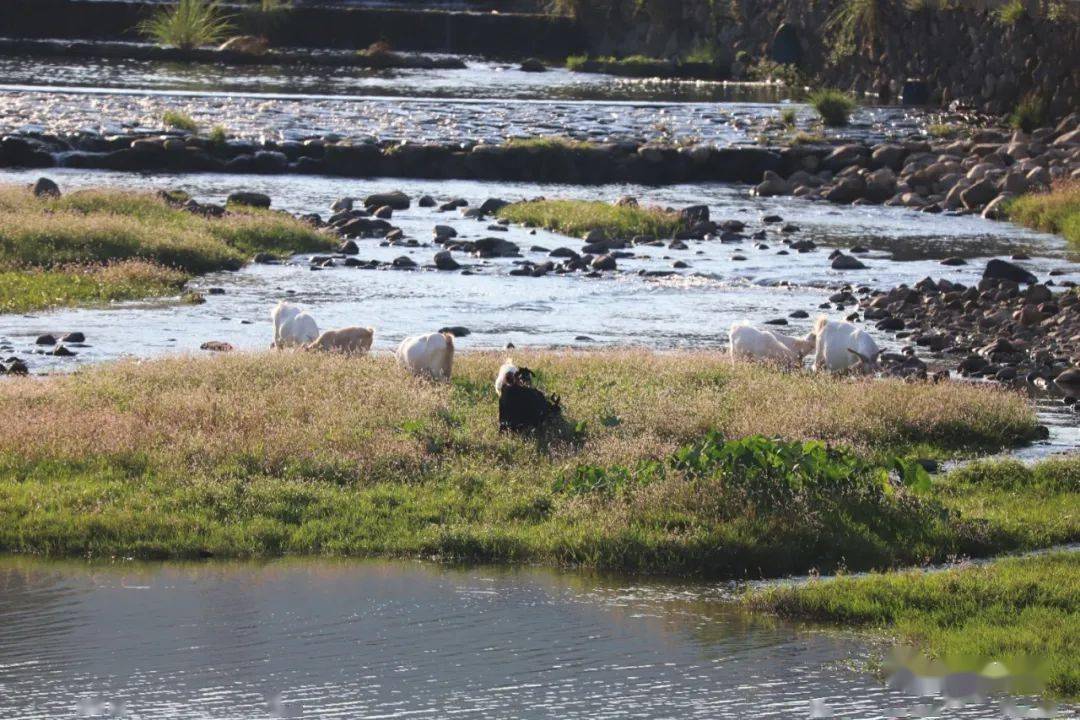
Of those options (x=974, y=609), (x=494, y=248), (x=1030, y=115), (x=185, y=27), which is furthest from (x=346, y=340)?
(x=185, y=27)

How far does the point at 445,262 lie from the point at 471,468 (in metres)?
15.2

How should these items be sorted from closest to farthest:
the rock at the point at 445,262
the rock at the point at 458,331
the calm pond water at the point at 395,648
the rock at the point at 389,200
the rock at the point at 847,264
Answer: the calm pond water at the point at 395,648, the rock at the point at 458,331, the rock at the point at 445,262, the rock at the point at 847,264, the rock at the point at 389,200

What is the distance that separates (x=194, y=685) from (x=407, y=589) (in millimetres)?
2057

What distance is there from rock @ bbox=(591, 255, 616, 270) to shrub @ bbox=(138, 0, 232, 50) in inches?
1772

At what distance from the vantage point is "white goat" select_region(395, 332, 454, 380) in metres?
15.8

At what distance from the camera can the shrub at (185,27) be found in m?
69.1

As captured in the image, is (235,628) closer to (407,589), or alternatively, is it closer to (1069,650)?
(407,589)

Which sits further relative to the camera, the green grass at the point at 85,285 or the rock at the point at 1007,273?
the rock at the point at 1007,273

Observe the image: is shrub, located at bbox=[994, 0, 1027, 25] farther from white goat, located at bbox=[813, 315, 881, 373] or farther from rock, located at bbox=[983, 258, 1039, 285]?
white goat, located at bbox=[813, 315, 881, 373]

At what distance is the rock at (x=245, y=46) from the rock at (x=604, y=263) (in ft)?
144

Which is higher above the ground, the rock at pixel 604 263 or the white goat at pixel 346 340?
the white goat at pixel 346 340

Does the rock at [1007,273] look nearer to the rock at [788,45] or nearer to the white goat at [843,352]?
the white goat at [843,352]

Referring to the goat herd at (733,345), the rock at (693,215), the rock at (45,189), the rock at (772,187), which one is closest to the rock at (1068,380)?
the goat herd at (733,345)

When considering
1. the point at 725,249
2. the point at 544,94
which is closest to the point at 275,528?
the point at 725,249
